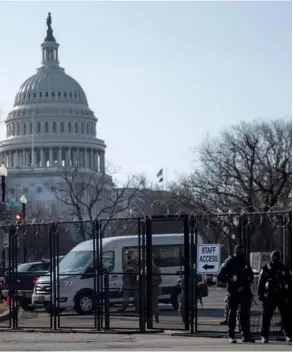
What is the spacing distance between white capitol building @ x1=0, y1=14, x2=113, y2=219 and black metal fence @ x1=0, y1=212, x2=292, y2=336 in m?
141

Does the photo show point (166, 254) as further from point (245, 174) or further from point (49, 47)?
point (49, 47)

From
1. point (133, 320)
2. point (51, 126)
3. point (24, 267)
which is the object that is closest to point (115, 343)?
point (133, 320)

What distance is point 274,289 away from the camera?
67.8 ft

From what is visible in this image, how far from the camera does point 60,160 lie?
586 ft

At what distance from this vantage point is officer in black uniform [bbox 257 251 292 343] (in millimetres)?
20656

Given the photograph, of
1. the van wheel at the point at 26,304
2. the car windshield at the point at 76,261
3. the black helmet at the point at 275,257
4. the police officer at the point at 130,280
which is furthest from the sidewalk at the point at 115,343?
the van wheel at the point at 26,304

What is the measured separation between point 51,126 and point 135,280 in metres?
156

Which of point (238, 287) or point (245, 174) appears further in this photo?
point (245, 174)

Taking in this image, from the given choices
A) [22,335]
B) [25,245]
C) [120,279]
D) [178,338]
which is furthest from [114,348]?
[25,245]

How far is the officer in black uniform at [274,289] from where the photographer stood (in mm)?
20656

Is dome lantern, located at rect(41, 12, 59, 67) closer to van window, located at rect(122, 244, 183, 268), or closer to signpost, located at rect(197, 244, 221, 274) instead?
van window, located at rect(122, 244, 183, 268)

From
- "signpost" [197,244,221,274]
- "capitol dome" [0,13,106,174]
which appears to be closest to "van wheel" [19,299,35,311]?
"signpost" [197,244,221,274]

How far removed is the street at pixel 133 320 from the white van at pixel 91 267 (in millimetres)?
582

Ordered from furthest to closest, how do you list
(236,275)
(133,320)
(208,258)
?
(133,320) → (208,258) → (236,275)
